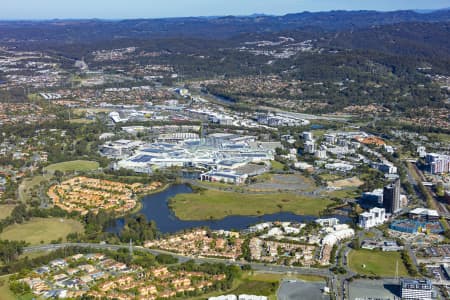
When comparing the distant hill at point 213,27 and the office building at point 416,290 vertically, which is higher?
the distant hill at point 213,27

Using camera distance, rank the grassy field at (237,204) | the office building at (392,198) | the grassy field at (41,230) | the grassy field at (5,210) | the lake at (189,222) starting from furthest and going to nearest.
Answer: the grassy field at (237,204) → the grassy field at (5,210) → the office building at (392,198) → the lake at (189,222) → the grassy field at (41,230)

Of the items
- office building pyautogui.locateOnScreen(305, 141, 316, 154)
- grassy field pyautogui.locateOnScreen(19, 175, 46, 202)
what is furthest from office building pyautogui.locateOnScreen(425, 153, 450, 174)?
grassy field pyautogui.locateOnScreen(19, 175, 46, 202)

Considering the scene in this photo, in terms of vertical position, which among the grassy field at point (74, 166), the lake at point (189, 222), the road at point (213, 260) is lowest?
the lake at point (189, 222)

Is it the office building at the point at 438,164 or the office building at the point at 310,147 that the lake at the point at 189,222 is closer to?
the office building at the point at 438,164

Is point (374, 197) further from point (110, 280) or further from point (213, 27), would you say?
point (213, 27)

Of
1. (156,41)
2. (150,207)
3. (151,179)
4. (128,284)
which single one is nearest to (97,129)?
(151,179)

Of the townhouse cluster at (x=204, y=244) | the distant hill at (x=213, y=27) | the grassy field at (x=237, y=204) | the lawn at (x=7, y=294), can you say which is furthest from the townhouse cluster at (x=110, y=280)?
the distant hill at (x=213, y=27)

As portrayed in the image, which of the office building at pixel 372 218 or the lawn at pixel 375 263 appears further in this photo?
the office building at pixel 372 218

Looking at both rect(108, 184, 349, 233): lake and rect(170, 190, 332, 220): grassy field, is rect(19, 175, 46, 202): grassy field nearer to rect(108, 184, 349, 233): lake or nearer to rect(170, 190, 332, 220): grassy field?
rect(108, 184, 349, 233): lake
